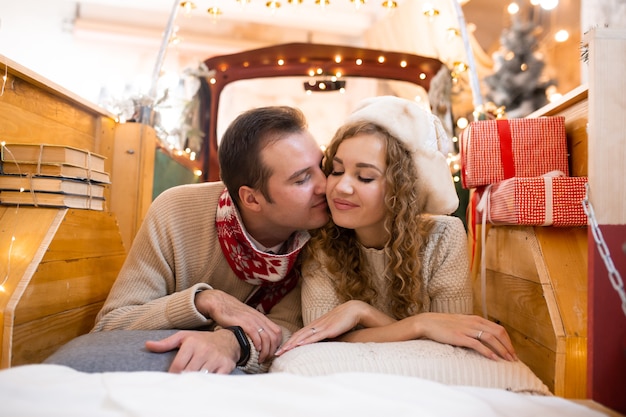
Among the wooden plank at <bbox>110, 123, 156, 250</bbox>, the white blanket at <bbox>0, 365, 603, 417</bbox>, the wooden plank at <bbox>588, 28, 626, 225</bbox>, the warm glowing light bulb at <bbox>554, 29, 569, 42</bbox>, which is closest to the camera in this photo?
the white blanket at <bbox>0, 365, 603, 417</bbox>

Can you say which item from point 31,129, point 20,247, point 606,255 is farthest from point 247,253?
point 606,255

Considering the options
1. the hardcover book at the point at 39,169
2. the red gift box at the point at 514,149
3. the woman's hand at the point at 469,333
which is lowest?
the woman's hand at the point at 469,333

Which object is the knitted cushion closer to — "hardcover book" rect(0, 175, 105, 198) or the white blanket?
the white blanket

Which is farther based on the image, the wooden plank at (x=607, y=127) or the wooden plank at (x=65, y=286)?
the wooden plank at (x=65, y=286)

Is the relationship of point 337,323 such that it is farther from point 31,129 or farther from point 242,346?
point 31,129

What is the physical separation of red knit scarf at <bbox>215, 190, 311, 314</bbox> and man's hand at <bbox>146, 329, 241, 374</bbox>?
0.35 metres

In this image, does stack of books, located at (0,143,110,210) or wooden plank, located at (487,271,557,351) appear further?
stack of books, located at (0,143,110,210)

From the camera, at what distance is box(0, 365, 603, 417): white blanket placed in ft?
2.65

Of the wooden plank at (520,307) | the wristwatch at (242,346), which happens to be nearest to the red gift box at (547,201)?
the wooden plank at (520,307)

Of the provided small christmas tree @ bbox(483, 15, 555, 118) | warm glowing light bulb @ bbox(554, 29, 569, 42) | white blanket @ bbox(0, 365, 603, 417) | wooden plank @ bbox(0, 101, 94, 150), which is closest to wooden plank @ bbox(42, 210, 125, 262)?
wooden plank @ bbox(0, 101, 94, 150)

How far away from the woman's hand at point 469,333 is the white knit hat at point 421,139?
40cm

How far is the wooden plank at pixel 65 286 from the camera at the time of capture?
54.0 inches

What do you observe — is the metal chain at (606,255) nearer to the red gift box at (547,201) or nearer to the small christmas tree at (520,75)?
the red gift box at (547,201)

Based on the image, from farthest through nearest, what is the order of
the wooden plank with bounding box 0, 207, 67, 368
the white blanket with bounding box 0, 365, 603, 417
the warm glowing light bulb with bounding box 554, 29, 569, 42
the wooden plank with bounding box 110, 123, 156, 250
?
the warm glowing light bulb with bounding box 554, 29, 569, 42
the wooden plank with bounding box 110, 123, 156, 250
the wooden plank with bounding box 0, 207, 67, 368
the white blanket with bounding box 0, 365, 603, 417
